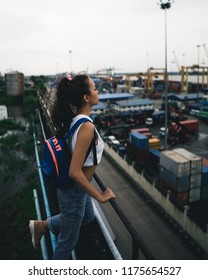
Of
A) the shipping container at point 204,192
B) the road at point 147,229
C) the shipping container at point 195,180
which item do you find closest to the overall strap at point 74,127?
the road at point 147,229

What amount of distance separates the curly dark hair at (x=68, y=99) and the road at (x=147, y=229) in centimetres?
760

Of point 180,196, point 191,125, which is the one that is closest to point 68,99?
point 180,196

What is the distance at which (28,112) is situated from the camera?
40312 millimetres

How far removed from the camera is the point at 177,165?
1287 centimetres

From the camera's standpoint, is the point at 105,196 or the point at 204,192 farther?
the point at 204,192

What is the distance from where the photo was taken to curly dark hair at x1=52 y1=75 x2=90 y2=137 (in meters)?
1.88

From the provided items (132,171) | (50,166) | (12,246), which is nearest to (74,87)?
(50,166)

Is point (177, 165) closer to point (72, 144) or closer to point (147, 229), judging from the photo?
point (147, 229)

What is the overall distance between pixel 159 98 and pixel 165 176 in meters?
47.8

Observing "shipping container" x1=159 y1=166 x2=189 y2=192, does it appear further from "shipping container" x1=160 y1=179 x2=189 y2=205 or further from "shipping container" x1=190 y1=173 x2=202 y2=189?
"shipping container" x1=190 y1=173 x2=202 y2=189

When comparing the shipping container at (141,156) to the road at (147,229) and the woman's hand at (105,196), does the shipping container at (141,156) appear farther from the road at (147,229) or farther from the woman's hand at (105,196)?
the woman's hand at (105,196)

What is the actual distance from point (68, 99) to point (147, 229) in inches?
396

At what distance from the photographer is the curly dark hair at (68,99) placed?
6.18 ft

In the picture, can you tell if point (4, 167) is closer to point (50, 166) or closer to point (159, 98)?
point (50, 166)
